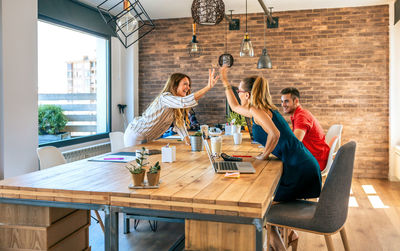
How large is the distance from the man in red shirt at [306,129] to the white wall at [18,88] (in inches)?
121

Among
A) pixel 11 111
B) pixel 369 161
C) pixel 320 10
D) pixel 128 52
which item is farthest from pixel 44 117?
pixel 369 161

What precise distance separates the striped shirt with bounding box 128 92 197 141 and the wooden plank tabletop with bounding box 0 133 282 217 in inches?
39.5

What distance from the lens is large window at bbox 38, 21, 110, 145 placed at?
4949mm

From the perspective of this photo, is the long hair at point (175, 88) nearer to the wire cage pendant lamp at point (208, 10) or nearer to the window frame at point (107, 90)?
the wire cage pendant lamp at point (208, 10)

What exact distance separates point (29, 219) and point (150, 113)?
→ 177 cm

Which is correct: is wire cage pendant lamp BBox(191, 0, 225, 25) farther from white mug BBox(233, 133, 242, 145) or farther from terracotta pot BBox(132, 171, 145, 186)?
terracotta pot BBox(132, 171, 145, 186)

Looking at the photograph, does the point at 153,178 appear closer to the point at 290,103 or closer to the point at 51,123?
the point at 290,103

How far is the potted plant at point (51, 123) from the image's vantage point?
4.90 m

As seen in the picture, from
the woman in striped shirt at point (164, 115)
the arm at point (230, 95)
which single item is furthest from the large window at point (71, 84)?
the arm at point (230, 95)

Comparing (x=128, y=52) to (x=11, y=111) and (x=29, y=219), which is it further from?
(x=29, y=219)

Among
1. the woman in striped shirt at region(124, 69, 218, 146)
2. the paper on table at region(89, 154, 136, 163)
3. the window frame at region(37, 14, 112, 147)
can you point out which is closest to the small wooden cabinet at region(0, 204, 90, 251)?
the paper on table at region(89, 154, 136, 163)

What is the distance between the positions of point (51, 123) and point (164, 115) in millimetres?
2426

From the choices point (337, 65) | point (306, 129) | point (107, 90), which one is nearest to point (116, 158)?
point (306, 129)

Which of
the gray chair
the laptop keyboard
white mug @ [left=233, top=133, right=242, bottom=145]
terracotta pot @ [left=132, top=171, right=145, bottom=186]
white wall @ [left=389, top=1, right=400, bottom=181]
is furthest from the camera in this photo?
white wall @ [left=389, top=1, right=400, bottom=181]
